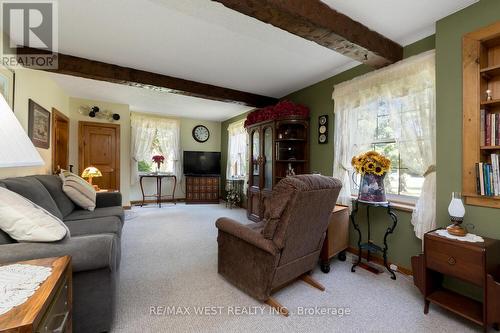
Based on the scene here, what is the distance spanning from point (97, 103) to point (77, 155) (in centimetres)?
119

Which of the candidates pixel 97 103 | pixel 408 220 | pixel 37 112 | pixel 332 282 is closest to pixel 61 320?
pixel 332 282

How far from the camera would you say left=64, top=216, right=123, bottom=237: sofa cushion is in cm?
208

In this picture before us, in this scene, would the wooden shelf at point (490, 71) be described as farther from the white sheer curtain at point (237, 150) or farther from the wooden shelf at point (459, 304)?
the white sheer curtain at point (237, 150)

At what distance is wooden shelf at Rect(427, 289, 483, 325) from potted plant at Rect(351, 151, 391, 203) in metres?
0.85

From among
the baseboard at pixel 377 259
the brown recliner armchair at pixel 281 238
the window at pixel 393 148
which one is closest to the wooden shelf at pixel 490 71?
the window at pixel 393 148

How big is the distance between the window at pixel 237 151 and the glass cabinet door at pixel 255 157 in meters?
1.01

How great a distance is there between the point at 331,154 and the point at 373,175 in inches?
37.1

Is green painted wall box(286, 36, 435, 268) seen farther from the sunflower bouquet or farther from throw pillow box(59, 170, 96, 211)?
throw pillow box(59, 170, 96, 211)

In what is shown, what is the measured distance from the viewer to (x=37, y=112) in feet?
9.65

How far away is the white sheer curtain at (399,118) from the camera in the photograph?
2121 millimetres

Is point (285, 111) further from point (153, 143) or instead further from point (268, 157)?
point (153, 143)

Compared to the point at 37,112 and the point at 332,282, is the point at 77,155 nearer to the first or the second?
the point at 37,112

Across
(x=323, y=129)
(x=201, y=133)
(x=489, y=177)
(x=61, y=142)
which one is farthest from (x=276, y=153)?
(x=61, y=142)

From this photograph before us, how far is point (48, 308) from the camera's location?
0.86 meters
